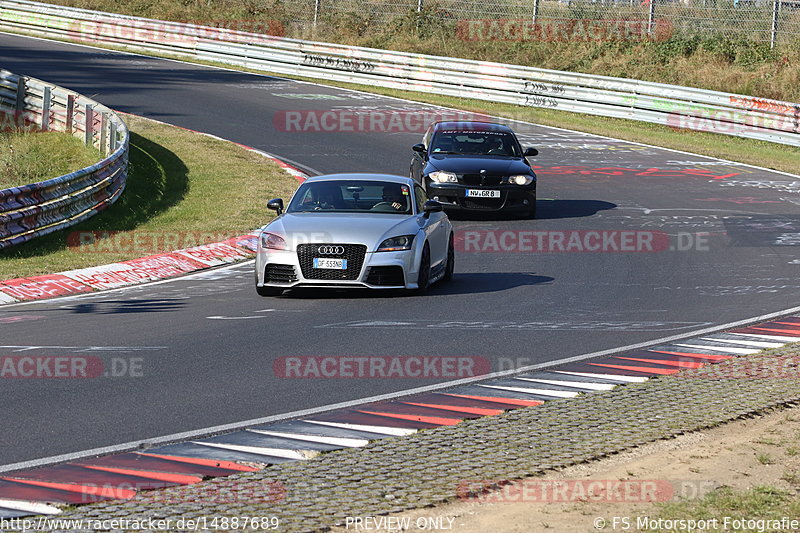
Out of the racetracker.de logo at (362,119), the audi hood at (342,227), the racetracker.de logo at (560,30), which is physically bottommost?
the audi hood at (342,227)

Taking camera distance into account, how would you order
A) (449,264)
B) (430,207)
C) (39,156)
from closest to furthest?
1. (430,207)
2. (449,264)
3. (39,156)

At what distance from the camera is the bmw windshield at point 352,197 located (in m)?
15.4

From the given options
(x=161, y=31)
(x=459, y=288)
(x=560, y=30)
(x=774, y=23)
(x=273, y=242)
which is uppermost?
(x=774, y=23)

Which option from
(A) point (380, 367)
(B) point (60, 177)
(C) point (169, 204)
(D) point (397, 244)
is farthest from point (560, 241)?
(A) point (380, 367)

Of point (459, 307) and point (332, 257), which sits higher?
point (332, 257)

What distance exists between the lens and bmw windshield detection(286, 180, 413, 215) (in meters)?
15.4

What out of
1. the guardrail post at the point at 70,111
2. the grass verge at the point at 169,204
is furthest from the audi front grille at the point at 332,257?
the guardrail post at the point at 70,111

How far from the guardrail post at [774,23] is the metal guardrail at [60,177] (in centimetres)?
2268

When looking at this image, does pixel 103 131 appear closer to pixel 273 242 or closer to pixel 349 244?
pixel 273 242

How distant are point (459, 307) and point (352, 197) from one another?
96.2 inches

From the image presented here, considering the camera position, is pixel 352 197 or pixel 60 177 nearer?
pixel 352 197

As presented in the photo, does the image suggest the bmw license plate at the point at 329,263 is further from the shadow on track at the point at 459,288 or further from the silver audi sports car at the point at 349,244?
the shadow on track at the point at 459,288

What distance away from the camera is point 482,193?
21188 mm

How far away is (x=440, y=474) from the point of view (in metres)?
7.32
